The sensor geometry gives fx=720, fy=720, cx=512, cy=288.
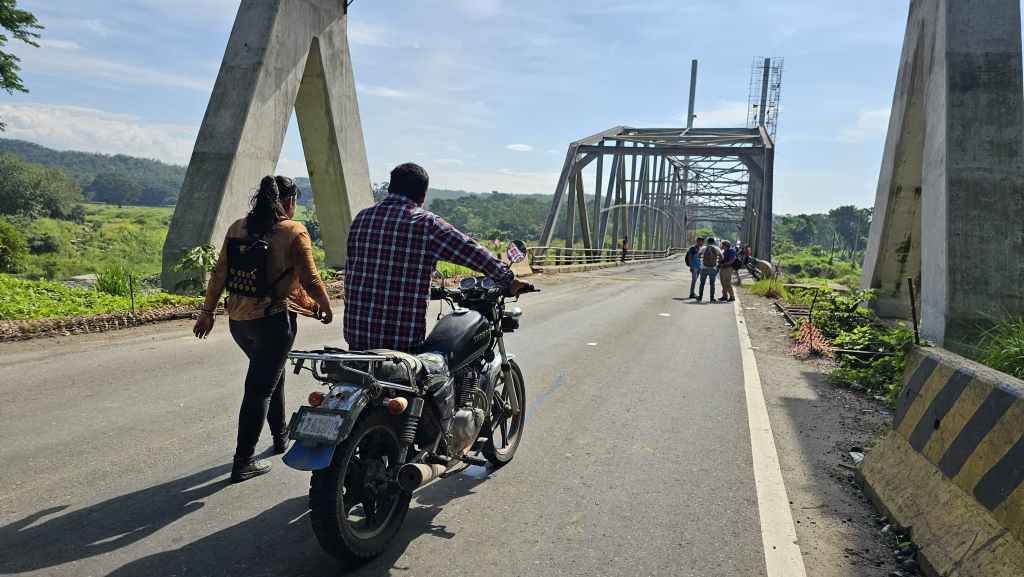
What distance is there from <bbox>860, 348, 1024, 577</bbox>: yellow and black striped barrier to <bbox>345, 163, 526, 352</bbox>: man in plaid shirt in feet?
7.77

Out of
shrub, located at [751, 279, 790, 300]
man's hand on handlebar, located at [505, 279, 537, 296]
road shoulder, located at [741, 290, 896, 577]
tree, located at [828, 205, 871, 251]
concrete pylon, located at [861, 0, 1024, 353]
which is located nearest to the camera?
road shoulder, located at [741, 290, 896, 577]

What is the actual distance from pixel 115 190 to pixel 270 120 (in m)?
167

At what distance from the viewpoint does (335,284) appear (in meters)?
13.9

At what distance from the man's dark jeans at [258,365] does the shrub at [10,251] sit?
13.5 metres

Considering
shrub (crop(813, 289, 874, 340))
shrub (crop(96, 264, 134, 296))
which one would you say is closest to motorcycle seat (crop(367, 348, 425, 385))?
shrub (crop(813, 289, 874, 340))

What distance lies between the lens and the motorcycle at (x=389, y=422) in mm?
2836

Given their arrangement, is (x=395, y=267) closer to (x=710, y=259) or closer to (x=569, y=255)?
(x=710, y=259)

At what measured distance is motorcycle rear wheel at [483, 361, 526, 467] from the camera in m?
4.25

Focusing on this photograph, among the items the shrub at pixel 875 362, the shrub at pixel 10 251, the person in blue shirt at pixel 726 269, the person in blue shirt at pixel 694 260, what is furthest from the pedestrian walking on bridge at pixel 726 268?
the shrub at pixel 10 251

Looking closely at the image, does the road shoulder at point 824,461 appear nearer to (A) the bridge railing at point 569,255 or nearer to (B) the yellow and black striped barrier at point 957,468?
(B) the yellow and black striped barrier at point 957,468

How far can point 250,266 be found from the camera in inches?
155

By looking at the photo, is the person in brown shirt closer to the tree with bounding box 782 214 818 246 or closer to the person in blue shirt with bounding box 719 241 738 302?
the person in blue shirt with bounding box 719 241 738 302

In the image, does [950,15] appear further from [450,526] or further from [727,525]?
[450,526]

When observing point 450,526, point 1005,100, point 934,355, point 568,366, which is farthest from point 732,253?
point 450,526
